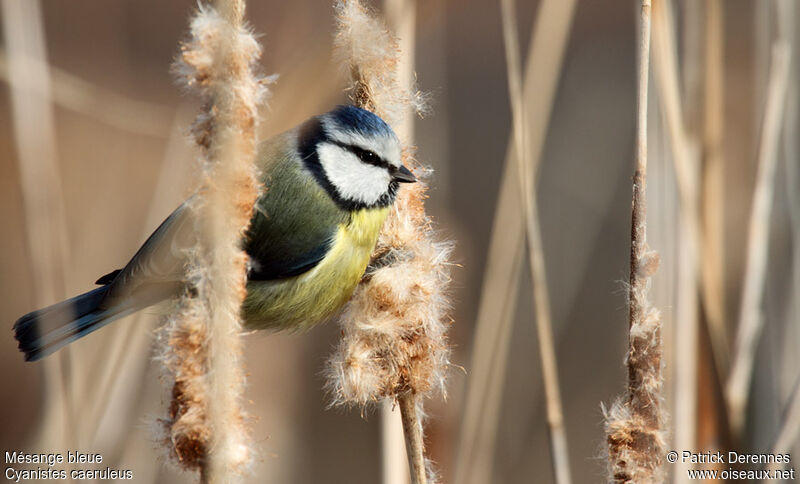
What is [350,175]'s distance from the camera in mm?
1284

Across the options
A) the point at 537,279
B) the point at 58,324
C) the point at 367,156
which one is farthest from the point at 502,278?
the point at 58,324

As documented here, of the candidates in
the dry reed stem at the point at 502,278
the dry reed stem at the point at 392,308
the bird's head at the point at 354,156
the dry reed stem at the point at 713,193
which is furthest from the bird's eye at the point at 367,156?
the dry reed stem at the point at 713,193

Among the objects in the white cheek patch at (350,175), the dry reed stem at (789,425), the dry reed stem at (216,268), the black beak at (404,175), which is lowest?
the dry reed stem at (789,425)

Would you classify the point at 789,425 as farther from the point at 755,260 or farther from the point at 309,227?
the point at 309,227

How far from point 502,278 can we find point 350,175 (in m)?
0.34

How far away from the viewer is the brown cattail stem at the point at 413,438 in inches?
34.0

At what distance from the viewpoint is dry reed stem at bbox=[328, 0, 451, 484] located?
932 millimetres

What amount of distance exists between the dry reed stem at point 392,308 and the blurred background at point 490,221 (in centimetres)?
9

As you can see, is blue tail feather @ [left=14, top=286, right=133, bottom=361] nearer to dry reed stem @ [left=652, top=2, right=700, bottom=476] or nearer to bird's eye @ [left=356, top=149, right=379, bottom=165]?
bird's eye @ [left=356, top=149, right=379, bottom=165]

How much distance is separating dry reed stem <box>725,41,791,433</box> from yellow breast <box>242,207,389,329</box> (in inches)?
24.8

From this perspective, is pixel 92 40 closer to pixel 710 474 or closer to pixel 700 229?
pixel 700 229

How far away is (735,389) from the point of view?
1153mm

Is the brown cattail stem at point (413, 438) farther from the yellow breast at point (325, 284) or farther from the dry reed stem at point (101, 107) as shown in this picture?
the dry reed stem at point (101, 107)

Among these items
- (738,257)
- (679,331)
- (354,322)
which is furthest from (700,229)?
(738,257)
